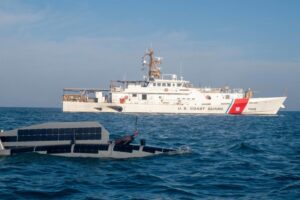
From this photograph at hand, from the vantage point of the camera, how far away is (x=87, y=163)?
62.2ft

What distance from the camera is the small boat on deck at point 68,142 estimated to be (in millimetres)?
20594

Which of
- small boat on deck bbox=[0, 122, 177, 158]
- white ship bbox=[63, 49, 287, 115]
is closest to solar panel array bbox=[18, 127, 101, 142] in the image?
small boat on deck bbox=[0, 122, 177, 158]

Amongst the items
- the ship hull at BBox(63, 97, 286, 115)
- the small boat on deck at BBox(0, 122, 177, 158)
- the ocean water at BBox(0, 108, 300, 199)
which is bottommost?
the ocean water at BBox(0, 108, 300, 199)

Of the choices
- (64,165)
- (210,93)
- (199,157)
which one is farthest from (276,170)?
(210,93)

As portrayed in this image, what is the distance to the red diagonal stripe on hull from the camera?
287 feet

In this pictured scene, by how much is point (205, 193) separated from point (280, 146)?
16.8 metres

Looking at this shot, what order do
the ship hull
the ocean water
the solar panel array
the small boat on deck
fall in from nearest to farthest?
the ocean water < the small boat on deck < the solar panel array < the ship hull

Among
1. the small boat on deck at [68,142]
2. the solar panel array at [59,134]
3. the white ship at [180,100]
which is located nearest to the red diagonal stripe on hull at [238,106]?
the white ship at [180,100]

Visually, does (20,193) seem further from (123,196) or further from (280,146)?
(280,146)

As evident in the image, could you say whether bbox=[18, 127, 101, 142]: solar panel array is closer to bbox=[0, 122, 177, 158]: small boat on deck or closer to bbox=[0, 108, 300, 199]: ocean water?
bbox=[0, 122, 177, 158]: small boat on deck

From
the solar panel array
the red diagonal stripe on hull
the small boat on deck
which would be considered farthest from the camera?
the red diagonal stripe on hull

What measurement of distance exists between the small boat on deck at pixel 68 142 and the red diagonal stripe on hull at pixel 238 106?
225ft

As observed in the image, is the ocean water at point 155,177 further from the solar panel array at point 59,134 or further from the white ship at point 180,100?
the white ship at point 180,100

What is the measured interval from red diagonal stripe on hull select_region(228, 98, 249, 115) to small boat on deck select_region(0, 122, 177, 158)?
68.6 m
